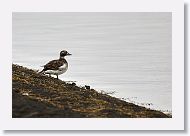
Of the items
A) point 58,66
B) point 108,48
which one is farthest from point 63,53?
point 108,48

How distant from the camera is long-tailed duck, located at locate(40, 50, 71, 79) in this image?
650 cm

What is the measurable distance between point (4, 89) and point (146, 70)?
4.32ft

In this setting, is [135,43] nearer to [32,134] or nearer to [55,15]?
[55,15]

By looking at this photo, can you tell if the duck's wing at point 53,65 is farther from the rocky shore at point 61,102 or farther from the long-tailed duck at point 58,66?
the rocky shore at point 61,102

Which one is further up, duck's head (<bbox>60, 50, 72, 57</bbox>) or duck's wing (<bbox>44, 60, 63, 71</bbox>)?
duck's head (<bbox>60, 50, 72, 57</bbox>)

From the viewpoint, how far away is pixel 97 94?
6508 mm

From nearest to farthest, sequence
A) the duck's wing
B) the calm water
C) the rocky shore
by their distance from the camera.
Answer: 1. the rocky shore
2. the calm water
3. the duck's wing

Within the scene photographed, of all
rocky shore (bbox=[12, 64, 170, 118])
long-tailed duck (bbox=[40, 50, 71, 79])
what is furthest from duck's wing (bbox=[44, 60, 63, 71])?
rocky shore (bbox=[12, 64, 170, 118])

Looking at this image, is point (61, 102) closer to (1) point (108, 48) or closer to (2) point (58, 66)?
(2) point (58, 66)

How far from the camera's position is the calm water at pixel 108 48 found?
6426 millimetres

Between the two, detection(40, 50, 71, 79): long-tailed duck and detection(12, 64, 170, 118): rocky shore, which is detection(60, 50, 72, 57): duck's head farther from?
detection(12, 64, 170, 118): rocky shore

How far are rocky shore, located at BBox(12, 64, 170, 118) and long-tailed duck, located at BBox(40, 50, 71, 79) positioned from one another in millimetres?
99

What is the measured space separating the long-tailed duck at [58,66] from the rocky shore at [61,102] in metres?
0.10
